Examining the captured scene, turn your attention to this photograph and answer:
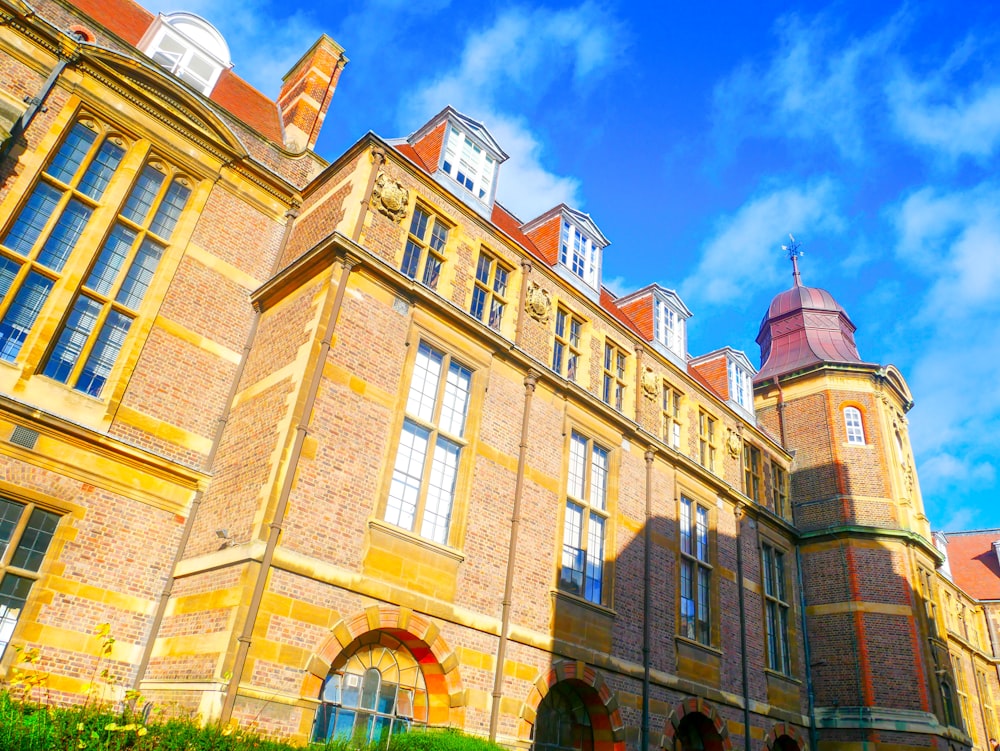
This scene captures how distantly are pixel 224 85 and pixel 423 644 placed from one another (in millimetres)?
14565

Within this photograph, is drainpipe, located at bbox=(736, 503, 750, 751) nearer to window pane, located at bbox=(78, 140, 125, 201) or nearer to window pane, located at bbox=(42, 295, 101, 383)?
window pane, located at bbox=(42, 295, 101, 383)

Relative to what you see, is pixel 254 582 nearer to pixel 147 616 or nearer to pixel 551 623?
pixel 147 616

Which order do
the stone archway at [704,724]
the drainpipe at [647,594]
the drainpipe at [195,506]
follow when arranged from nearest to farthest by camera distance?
the drainpipe at [195,506] < the drainpipe at [647,594] < the stone archway at [704,724]

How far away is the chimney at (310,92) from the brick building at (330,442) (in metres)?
0.09

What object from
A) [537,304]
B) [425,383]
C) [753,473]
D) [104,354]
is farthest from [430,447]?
[753,473]

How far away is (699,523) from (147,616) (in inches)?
585

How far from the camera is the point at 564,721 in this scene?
1583cm

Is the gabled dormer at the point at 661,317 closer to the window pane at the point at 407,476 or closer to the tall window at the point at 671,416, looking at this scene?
the tall window at the point at 671,416

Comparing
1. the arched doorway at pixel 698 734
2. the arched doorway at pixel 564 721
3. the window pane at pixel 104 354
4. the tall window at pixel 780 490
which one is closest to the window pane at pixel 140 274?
the window pane at pixel 104 354

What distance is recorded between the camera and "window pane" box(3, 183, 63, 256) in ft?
42.3

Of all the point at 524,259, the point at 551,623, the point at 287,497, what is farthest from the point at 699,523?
the point at 287,497

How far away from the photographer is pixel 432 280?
53.8ft

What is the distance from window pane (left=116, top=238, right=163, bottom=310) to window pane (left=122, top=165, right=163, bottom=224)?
0.55 m

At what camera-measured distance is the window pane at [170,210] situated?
14.9 m
